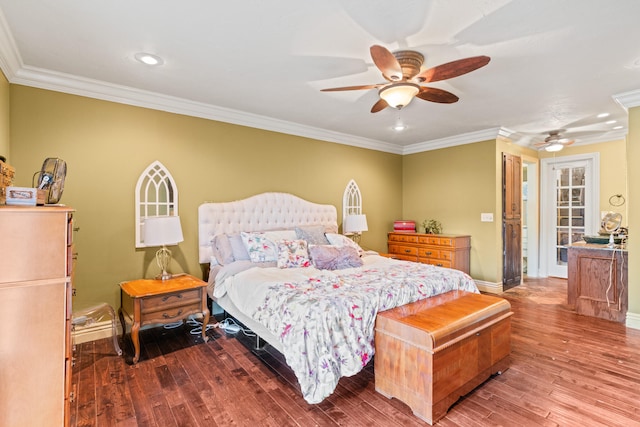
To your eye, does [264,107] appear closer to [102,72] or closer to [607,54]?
[102,72]

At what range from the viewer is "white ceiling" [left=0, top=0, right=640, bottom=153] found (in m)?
2.03

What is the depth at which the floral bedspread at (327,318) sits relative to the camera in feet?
6.88

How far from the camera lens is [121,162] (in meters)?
3.36

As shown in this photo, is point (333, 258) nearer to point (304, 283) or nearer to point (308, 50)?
point (304, 283)

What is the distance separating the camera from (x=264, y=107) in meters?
3.91

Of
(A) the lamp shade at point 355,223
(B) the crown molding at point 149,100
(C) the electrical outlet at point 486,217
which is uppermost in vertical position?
(B) the crown molding at point 149,100

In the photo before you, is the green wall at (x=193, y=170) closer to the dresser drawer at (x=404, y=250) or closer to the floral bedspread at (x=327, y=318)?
the dresser drawer at (x=404, y=250)

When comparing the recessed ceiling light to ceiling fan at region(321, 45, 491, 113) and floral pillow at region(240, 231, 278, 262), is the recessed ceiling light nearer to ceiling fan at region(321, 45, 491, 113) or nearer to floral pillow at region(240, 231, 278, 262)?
ceiling fan at region(321, 45, 491, 113)

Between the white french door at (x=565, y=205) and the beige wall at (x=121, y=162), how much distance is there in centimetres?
515

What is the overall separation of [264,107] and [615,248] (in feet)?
15.3

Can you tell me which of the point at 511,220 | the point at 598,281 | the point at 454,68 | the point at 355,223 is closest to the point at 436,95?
the point at 454,68

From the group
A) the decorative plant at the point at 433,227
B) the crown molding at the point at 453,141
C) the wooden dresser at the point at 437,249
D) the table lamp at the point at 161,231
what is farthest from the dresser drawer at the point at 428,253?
the table lamp at the point at 161,231

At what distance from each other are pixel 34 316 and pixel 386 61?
249cm

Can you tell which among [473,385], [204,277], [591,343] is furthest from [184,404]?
[591,343]
